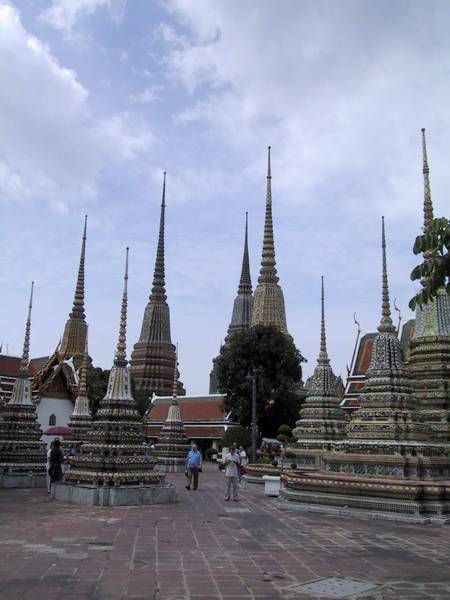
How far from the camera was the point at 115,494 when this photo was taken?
50.2 feet

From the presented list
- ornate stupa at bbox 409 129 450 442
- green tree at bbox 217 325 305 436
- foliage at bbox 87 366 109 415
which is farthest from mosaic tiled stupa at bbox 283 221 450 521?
foliage at bbox 87 366 109 415

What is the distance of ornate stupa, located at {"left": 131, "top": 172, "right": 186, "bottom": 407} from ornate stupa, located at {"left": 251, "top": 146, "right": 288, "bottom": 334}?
11.7m

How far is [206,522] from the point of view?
41.1ft

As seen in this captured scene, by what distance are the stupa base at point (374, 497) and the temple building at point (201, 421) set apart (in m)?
29.4

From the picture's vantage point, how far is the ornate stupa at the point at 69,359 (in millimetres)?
46031

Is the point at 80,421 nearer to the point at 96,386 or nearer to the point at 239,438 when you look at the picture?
the point at 239,438

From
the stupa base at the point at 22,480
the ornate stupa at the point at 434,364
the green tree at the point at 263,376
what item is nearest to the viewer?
the ornate stupa at the point at 434,364

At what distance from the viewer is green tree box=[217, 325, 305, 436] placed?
122ft

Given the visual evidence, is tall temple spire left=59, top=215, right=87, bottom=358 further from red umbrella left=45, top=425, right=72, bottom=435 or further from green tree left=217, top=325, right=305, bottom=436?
red umbrella left=45, top=425, right=72, bottom=435

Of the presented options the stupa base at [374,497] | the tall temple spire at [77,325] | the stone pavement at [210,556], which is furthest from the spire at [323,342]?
the tall temple spire at [77,325]

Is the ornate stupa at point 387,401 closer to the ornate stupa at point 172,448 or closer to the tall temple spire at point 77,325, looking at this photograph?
the ornate stupa at point 172,448

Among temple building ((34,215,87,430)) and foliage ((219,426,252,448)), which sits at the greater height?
temple building ((34,215,87,430))

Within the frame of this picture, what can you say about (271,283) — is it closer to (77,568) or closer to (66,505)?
(66,505)

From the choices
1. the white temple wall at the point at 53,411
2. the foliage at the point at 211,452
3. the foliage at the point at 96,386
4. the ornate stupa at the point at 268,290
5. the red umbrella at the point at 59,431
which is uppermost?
the ornate stupa at the point at 268,290
